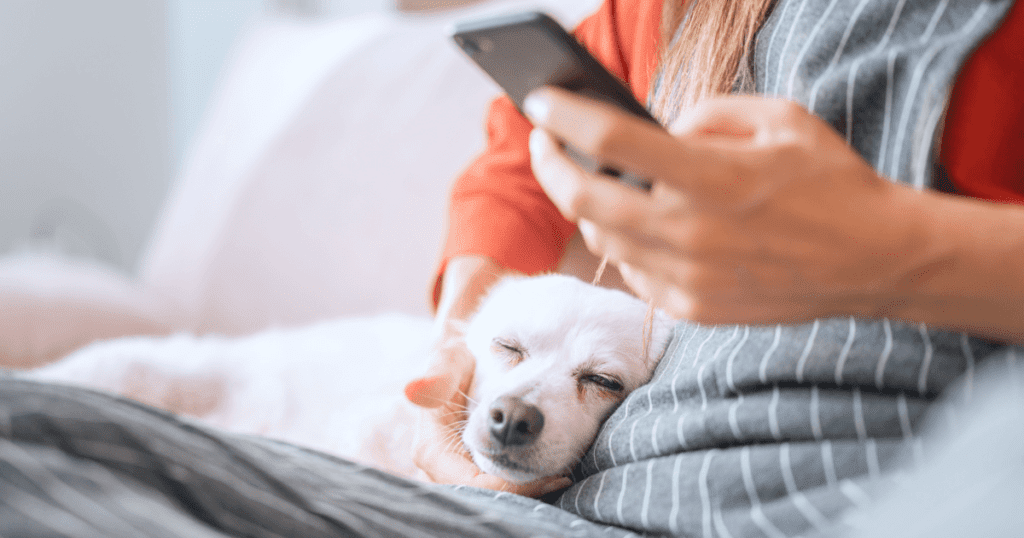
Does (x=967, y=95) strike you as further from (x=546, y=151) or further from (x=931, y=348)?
(x=546, y=151)

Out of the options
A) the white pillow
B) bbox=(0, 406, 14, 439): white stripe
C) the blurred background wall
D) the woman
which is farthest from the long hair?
the blurred background wall

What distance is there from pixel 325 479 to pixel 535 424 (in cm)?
31

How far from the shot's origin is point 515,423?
77 centimetres

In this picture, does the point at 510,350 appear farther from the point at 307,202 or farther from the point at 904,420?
the point at 307,202

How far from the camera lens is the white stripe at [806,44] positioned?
0.58m

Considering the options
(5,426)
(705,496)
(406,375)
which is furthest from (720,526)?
(406,375)

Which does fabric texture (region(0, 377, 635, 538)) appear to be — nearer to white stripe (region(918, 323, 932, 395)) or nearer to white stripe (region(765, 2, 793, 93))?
white stripe (region(918, 323, 932, 395))

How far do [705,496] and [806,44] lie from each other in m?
0.37

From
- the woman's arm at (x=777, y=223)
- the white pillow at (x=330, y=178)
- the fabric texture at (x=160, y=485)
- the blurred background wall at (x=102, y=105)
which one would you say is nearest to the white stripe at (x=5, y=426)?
the fabric texture at (x=160, y=485)

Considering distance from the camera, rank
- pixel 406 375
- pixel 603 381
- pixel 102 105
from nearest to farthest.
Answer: pixel 603 381, pixel 406 375, pixel 102 105

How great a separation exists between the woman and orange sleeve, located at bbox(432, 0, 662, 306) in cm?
27

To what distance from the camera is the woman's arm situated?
1.32 feet

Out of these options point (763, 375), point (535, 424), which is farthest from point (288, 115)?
point (763, 375)

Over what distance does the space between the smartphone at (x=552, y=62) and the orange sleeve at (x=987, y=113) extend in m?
0.23
